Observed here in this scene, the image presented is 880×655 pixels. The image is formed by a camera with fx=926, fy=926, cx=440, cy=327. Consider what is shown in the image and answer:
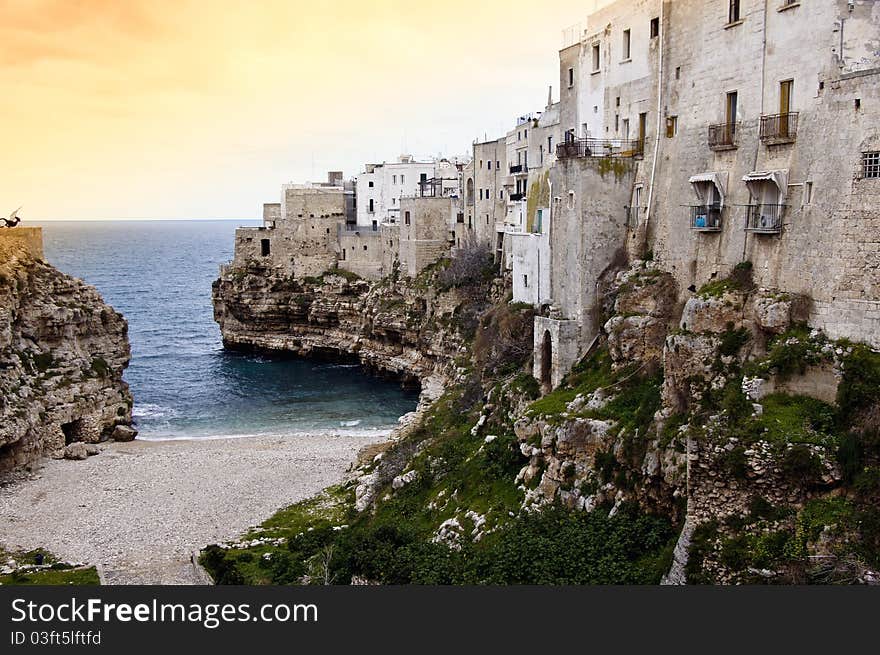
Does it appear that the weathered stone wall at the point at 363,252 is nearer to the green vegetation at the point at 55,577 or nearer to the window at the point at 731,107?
the green vegetation at the point at 55,577

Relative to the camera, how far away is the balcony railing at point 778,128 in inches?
810

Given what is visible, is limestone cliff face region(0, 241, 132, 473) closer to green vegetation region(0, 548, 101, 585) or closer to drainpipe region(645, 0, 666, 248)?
green vegetation region(0, 548, 101, 585)

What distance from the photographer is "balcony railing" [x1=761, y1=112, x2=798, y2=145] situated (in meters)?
20.6

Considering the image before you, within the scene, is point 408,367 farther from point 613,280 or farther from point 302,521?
point 613,280

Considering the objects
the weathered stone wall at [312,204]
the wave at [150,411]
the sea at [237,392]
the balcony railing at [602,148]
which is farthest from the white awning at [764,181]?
the weathered stone wall at [312,204]

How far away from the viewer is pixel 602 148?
2973 centimetres

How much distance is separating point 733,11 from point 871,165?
696cm

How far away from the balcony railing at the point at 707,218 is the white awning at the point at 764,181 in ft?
5.05

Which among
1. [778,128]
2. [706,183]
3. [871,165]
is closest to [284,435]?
[706,183]

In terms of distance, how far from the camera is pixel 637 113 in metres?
28.2

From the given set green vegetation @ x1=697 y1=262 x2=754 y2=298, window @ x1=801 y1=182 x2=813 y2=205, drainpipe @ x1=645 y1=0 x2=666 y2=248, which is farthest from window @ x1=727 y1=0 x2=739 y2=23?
green vegetation @ x1=697 y1=262 x2=754 y2=298

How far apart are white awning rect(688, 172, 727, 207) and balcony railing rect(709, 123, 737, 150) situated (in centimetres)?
70

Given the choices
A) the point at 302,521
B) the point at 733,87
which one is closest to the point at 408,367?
the point at 302,521

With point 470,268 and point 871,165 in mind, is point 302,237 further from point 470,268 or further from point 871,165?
point 871,165
